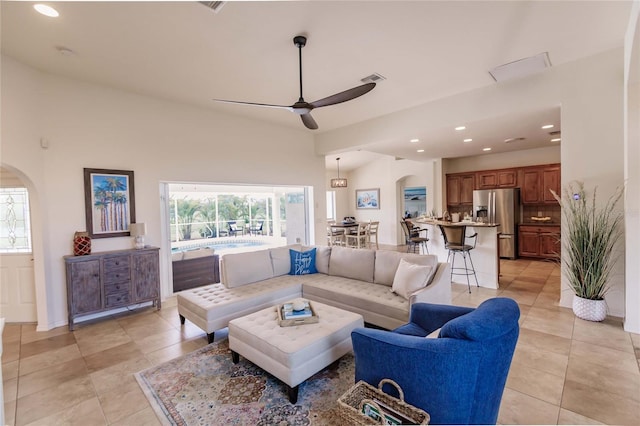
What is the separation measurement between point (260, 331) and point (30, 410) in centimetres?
178

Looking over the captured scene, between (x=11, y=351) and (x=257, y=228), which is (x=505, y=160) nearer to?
(x=257, y=228)

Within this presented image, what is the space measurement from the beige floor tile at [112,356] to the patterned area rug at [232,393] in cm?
44

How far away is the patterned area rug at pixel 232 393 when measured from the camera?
6.70ft

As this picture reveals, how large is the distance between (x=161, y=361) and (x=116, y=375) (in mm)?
363

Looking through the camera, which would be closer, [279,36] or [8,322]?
[279,36]

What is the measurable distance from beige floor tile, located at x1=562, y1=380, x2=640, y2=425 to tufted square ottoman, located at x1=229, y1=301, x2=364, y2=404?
5.46 feet

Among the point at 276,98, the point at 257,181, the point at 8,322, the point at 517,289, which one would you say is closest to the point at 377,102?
the point at 276,98

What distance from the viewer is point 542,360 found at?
8.82 ft

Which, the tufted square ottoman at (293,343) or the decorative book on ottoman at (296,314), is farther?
the decorative book on ottoman at (296,314)

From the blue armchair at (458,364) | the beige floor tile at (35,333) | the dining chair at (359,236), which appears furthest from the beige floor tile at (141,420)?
the dining chair at (359,236)

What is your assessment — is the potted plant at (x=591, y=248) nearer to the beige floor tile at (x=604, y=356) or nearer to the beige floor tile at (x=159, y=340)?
the beige floor tile at (x=604, y=356)

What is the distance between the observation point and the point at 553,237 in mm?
6777

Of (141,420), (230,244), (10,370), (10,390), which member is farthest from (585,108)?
(230,244)

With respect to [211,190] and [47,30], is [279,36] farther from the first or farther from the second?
[211,190]
